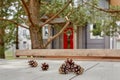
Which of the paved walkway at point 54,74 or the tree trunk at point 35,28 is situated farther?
the tree trunk at point 35,28

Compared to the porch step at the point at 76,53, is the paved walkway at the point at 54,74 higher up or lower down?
lower down

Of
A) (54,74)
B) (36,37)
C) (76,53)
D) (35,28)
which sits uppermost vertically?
(35,28)

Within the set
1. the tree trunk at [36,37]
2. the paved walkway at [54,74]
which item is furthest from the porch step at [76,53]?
the tree trunk at [36,37]

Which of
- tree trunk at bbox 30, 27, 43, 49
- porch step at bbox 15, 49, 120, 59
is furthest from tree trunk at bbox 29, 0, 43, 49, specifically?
porch step at bbox 15, 49, 120, 59

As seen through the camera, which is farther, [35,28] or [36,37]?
[36,37]

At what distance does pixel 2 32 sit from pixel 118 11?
8.75m

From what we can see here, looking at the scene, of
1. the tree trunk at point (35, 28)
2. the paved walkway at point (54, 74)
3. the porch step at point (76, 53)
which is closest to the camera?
the paved walkway at point (54, 74)

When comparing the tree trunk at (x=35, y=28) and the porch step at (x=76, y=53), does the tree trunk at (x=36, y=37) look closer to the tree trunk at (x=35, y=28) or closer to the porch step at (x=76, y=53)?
the tree trunk at (x=35, y=28)

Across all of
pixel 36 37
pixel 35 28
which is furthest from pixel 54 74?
pixel 36 37

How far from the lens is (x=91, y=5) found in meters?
13.4

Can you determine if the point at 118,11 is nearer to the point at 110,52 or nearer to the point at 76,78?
the point at 110,52

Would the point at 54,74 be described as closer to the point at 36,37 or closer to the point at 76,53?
the point at 76,53

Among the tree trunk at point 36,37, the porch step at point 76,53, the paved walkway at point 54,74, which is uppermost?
the tree trunk at point 36,37

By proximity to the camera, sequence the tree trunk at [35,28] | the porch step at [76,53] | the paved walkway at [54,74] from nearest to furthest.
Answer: the paved walkway at [54,74] → the porch step at [76,53] → the tree trunk at [35,28]
